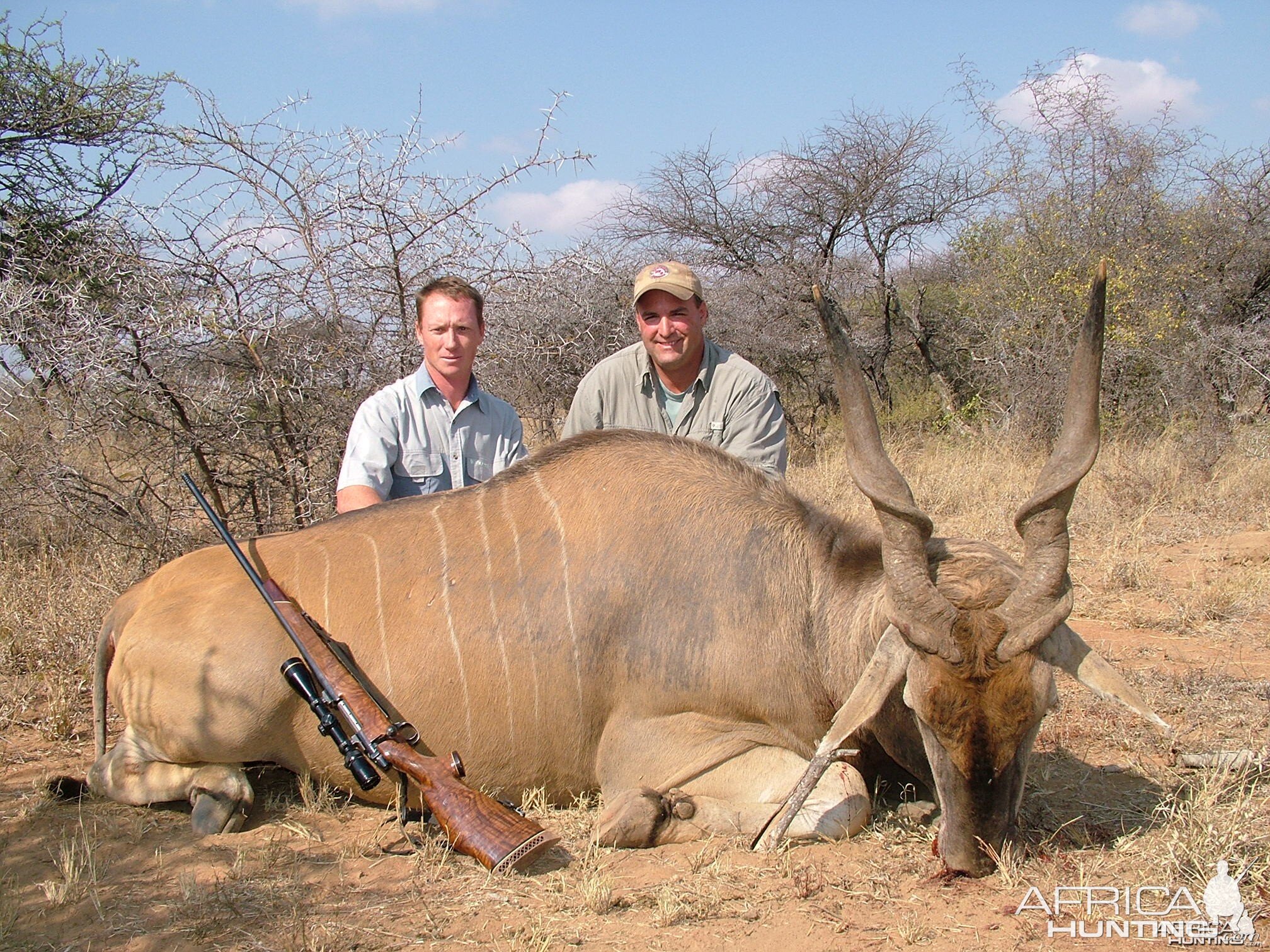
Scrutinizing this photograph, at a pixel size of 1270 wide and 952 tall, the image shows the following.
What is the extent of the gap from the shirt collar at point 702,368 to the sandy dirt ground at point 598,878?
2125mm

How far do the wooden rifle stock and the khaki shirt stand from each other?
1.84m

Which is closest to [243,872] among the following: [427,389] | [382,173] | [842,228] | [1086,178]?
[427,389]

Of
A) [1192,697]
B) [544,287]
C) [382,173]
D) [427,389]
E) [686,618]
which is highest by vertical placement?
[382,173]

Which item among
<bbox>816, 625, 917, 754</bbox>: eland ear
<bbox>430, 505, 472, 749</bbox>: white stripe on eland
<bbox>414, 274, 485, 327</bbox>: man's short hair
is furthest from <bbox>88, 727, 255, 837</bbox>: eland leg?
<bbox>414, 274, 485, 327</bbox>: man's short hair

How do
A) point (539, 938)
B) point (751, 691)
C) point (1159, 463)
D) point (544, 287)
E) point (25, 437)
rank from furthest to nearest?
point (1159, 463), point (544, 287), point (25, 437), point (751, 691), point (539, 938)

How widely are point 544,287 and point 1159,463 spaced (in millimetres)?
5181

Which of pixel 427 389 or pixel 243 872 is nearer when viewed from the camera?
pixel 243 872

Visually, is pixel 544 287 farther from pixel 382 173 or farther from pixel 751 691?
pixel 751 691

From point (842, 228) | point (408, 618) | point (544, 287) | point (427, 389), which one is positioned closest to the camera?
point (408, 618)

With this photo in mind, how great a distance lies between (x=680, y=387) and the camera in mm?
4738

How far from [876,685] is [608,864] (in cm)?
90

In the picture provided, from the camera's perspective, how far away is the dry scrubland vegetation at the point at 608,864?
2438mm

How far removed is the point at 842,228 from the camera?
13789 millimetres

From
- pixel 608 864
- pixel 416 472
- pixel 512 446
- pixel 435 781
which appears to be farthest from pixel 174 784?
pixel 512 446
